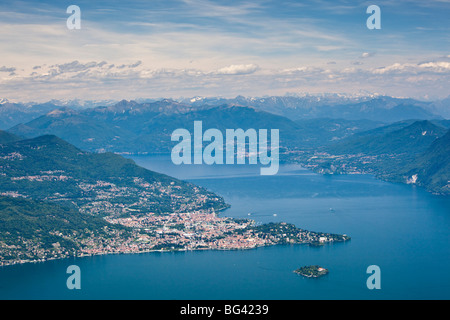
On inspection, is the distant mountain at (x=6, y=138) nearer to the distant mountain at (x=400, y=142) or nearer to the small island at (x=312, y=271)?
the distant mountain at (x=400, y=142)

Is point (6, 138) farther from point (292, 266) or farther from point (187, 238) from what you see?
point (292, 266)

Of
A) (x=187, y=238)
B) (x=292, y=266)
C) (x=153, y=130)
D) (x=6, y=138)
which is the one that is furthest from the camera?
(x=153, y=130)

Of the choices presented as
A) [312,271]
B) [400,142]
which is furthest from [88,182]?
[400,142]

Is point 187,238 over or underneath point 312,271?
over

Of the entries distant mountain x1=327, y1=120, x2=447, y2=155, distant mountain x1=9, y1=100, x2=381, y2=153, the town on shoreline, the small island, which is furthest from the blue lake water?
distant mountain x1=9, y1=100, x2=381, y2=153

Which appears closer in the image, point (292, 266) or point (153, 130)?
point (292, 266)

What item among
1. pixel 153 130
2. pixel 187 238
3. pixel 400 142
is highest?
pixel 153 130
